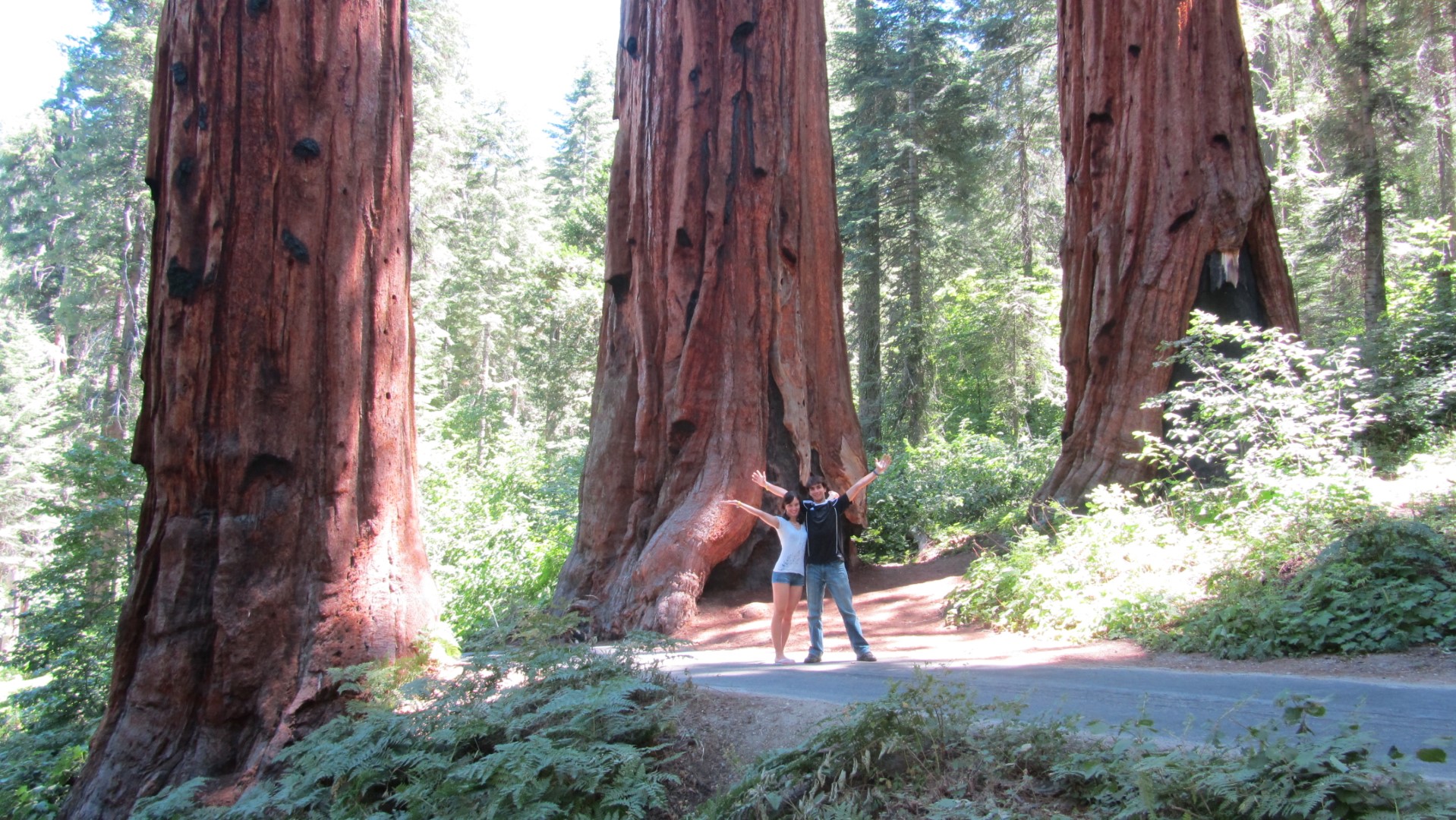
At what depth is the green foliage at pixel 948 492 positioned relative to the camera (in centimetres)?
1545

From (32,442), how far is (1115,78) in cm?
3998

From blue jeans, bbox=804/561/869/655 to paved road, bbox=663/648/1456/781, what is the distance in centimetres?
24

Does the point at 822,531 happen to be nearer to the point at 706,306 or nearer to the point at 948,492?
the point at 706,306

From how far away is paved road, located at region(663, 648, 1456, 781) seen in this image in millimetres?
3791

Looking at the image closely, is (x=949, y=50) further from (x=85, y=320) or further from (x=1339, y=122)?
(x=85, y=320)

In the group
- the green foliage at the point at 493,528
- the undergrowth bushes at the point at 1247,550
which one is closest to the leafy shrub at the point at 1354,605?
the undergrowth bushes at the point at 1247,550

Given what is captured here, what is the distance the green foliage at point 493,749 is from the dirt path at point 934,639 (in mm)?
3340

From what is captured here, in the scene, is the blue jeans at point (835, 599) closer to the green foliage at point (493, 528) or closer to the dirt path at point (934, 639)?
the dirt path at point (934, 639)

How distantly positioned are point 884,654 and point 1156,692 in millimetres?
3507

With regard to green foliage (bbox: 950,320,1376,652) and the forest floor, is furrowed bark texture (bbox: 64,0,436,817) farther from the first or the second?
green foliage (bbox: 950,320,1376,652)

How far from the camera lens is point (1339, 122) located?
639 inches

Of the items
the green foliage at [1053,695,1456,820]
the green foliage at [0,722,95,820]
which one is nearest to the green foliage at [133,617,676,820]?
the green foliage at [0,722,95,820]

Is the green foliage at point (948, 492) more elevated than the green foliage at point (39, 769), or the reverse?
the green foliage at point (948, 492)

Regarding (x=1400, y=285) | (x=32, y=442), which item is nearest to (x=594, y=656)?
(x=1400, y=285)
